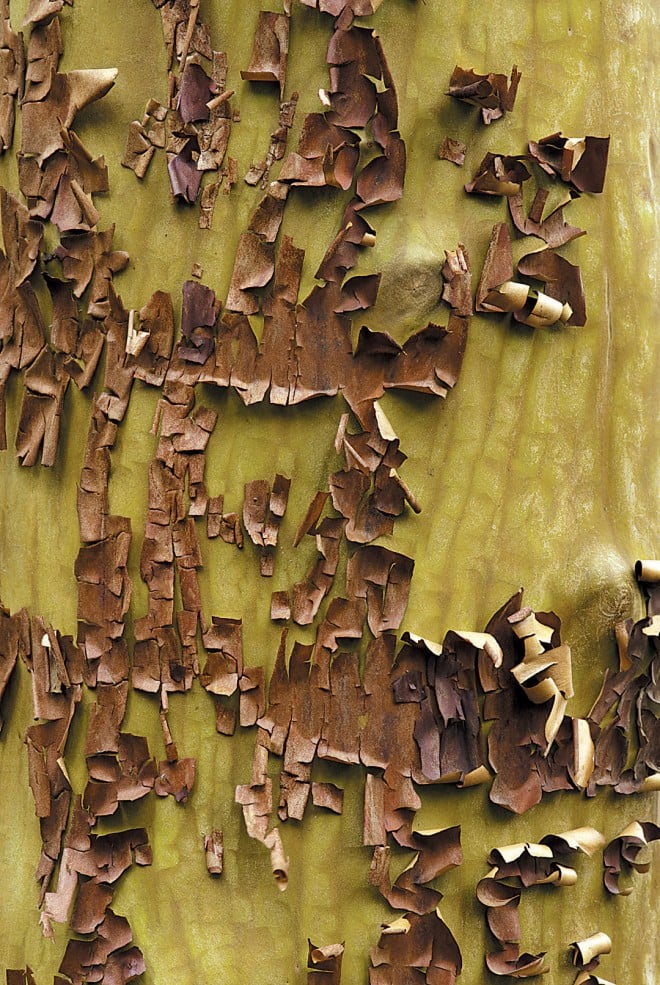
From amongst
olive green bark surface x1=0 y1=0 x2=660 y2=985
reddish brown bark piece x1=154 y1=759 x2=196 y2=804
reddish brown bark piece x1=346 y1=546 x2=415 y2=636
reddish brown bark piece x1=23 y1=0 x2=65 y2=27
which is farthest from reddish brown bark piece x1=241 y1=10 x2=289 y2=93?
reddish brown bark piece x1=154 y1=759 x2=196 y2=804

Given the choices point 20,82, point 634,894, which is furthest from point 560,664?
point 20,82

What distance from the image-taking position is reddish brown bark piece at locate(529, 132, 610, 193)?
0.56 m

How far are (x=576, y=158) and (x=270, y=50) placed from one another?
16 centimetres

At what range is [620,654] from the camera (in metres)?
0.58

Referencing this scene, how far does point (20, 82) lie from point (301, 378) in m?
0.22

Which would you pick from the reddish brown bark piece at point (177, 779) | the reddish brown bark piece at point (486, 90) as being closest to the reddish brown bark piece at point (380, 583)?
the reddish brown bark piece at point (177, 779)

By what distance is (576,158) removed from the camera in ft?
1.86

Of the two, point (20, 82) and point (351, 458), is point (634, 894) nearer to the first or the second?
point (351, 458)

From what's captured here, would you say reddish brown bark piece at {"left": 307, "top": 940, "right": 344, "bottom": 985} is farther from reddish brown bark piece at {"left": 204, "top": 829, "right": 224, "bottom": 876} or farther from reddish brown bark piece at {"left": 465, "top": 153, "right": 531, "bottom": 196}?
reddish brown bark piece at {"left": 465, "top": 153, "right": 531, "bottom": 196}

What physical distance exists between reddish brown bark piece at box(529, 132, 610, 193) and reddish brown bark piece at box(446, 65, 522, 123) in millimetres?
23

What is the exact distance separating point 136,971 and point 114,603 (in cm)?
18

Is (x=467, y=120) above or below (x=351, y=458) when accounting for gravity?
above

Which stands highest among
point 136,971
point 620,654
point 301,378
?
point 301,378

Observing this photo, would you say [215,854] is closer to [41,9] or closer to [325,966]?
[325,966]
